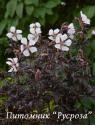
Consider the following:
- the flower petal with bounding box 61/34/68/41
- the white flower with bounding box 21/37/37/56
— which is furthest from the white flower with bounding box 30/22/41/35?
the flower petal with bounding box 61/34/68/41

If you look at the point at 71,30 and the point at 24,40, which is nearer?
the point at 24,40

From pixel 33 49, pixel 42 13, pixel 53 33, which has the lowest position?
pixel 33 49

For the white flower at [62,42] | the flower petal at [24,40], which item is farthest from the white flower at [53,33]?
the flower petal at [24,40]

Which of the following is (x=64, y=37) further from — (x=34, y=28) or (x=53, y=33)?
(x=34, y=28)

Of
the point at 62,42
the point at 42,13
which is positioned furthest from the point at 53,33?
the point at 42,13

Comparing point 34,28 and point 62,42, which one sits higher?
point 34,28

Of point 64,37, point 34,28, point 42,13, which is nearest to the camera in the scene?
point 64,37

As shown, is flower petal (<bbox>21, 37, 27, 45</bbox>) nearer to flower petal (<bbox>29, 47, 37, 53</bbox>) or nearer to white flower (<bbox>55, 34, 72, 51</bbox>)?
flower petal (<bbox>29, 47, 37, 53</bbox>)

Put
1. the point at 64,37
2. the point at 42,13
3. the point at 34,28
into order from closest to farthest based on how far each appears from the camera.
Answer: the point at 64,37 → the point at 34,28 → the point at 42,13

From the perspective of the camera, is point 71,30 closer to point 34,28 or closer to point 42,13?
point 34,28
